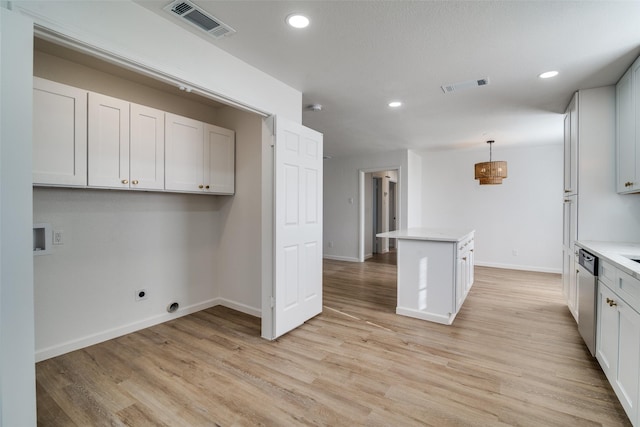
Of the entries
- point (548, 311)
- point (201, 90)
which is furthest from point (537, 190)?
point (201, 90)

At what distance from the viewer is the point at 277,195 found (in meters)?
2.83

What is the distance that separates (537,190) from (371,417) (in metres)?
5.88

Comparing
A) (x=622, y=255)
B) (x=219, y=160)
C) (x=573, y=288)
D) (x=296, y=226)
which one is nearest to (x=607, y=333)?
(x=622, y=255)

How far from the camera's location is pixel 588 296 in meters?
2.45

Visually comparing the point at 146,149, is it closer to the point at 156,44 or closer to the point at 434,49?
the point at 156,44

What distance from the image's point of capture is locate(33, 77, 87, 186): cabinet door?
7.09ft

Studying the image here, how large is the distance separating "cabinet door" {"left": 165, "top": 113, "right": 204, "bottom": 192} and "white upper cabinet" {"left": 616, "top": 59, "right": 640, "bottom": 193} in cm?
392

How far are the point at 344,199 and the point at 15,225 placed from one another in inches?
246

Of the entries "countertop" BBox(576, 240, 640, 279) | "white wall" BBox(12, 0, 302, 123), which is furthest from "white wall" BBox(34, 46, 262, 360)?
"countertop" BBox(576, 240, 640, 279)

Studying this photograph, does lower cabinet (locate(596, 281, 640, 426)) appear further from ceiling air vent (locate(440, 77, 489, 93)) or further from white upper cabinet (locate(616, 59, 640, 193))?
ceiling air vent (locate(440, 77, 489, 93))

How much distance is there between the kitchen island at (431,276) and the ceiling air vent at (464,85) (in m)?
1.53

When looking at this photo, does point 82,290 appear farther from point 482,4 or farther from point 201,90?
point 482,4

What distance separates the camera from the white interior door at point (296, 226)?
2.86 metres

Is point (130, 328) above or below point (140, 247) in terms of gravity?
below
